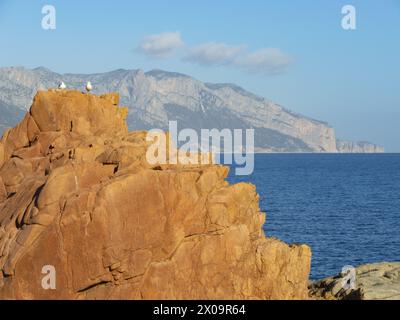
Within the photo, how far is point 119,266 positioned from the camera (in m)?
37.0

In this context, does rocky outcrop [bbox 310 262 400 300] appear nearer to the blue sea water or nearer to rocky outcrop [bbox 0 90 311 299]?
rocky outcrop [bbox 0 90 311 299]

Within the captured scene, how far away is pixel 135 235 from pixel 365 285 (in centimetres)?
2443

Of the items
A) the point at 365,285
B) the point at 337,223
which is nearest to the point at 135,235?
the point at 365,285

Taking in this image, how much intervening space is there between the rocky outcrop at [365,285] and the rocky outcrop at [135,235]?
898 cm

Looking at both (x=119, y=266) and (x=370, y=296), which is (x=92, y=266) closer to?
(x=119, y=266)

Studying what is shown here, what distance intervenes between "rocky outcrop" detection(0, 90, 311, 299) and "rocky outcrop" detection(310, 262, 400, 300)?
8978mm

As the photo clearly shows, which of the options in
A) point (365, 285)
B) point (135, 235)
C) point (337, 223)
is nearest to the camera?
point (135, 235)

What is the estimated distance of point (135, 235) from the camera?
37500 millimetres

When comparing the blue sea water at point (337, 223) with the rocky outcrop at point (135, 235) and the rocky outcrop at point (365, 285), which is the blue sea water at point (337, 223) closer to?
the rocky outcrop at point (365, 285)

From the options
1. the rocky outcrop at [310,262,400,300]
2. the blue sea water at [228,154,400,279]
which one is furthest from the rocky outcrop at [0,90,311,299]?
the blue sea water at [228,154,400,279]

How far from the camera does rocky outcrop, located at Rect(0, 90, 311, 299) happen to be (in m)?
37.0

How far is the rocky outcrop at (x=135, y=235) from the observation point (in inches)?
1455

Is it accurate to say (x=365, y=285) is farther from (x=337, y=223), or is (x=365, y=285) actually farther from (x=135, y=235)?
(x=337, y=223)
